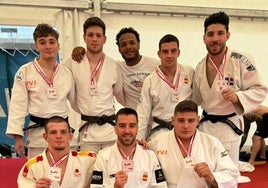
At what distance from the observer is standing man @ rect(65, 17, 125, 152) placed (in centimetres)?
305

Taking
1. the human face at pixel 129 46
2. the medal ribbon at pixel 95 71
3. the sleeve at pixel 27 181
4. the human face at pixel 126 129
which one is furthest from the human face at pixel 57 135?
the human face at pixel 129 46

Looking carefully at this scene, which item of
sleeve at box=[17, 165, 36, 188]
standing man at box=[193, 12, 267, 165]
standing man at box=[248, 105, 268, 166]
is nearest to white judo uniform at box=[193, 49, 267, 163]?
standing man at box=[193, 12, 267, 165]

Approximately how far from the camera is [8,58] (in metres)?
6.97

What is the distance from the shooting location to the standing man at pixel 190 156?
2627mm

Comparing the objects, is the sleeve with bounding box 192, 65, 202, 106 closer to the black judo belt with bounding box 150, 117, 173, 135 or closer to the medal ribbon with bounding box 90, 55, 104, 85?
the black judo belt with bounding box 150, 117, 173, 135

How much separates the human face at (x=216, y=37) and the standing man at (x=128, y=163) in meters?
0.83

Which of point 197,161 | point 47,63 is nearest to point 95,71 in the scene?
point 47,63

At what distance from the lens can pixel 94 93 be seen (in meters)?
3.08

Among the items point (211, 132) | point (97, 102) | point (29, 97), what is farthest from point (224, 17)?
point (29, 97)

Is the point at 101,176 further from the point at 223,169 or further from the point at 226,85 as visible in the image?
the point at 226,85

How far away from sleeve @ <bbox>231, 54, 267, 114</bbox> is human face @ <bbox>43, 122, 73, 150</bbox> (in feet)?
4.34

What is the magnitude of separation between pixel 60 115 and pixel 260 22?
4.48 meters

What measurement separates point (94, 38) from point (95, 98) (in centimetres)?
51

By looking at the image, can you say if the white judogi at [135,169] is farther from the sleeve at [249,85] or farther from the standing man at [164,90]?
the sleeve at [249,85]
